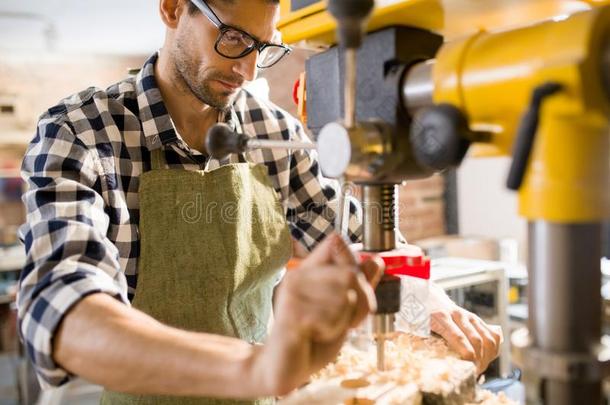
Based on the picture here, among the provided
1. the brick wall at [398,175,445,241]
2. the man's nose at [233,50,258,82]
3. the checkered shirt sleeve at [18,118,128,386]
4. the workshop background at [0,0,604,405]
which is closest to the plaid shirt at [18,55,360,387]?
the checkered shirt sleeve at [18,118,128,386]

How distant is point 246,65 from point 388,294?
0.65 metres

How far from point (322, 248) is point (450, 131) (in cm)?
16

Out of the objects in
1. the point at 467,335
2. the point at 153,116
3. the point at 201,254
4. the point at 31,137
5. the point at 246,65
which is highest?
the point at 31,137

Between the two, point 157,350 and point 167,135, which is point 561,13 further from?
point 167,135

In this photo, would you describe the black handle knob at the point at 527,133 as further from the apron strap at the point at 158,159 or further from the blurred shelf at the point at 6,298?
the blurred shelf at the point at 6,298

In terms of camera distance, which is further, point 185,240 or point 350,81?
point 185,240

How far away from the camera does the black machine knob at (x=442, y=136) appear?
1.65 feet

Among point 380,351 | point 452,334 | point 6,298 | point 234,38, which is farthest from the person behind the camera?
point 6,298

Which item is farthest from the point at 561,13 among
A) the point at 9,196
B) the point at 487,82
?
the point at 9,196

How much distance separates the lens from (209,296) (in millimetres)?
1118

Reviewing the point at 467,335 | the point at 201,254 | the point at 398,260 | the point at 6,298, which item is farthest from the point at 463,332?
the point at 6,298

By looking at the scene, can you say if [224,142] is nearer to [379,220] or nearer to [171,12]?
[379,220]

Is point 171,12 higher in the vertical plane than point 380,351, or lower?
higher

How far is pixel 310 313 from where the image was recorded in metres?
0.50
